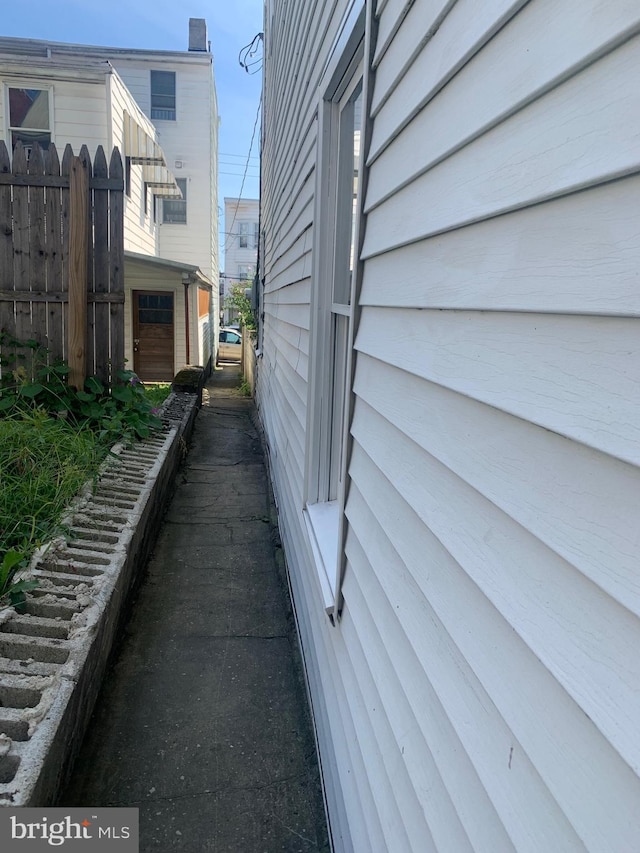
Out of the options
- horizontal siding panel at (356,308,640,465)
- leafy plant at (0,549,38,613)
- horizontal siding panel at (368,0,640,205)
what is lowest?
leafy plant at (0,549,38,613)

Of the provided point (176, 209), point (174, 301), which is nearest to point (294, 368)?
point (174, 301)

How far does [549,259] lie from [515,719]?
0.63 meters

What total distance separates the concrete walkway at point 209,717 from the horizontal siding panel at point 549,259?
1902mm

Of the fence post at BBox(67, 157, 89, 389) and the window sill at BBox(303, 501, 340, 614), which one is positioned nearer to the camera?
the window sill at BBox(303, 501, 340, 614)

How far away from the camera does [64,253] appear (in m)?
4.86

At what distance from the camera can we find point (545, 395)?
78 centimetres

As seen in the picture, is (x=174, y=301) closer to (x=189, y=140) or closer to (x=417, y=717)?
(x=189, y=140)

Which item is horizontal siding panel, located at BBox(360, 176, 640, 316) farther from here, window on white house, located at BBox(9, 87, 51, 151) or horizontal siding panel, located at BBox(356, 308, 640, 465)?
window on white house, located at BBox(9, 87, 51, 151)

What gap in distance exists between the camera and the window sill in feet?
7.10

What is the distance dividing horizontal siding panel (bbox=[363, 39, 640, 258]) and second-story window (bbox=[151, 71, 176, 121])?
1557 cm

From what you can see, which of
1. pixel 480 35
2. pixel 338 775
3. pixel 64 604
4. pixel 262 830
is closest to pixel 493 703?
pixel 480 35

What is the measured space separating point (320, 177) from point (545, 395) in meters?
2.40

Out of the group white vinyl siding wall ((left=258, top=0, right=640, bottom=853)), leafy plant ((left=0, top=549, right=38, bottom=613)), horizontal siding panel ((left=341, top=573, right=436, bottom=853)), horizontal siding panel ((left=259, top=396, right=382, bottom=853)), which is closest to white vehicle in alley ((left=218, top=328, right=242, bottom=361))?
horizontal siding panel ((left=259, top=396, right=382, bottom=853))

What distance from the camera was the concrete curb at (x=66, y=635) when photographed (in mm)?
1702
